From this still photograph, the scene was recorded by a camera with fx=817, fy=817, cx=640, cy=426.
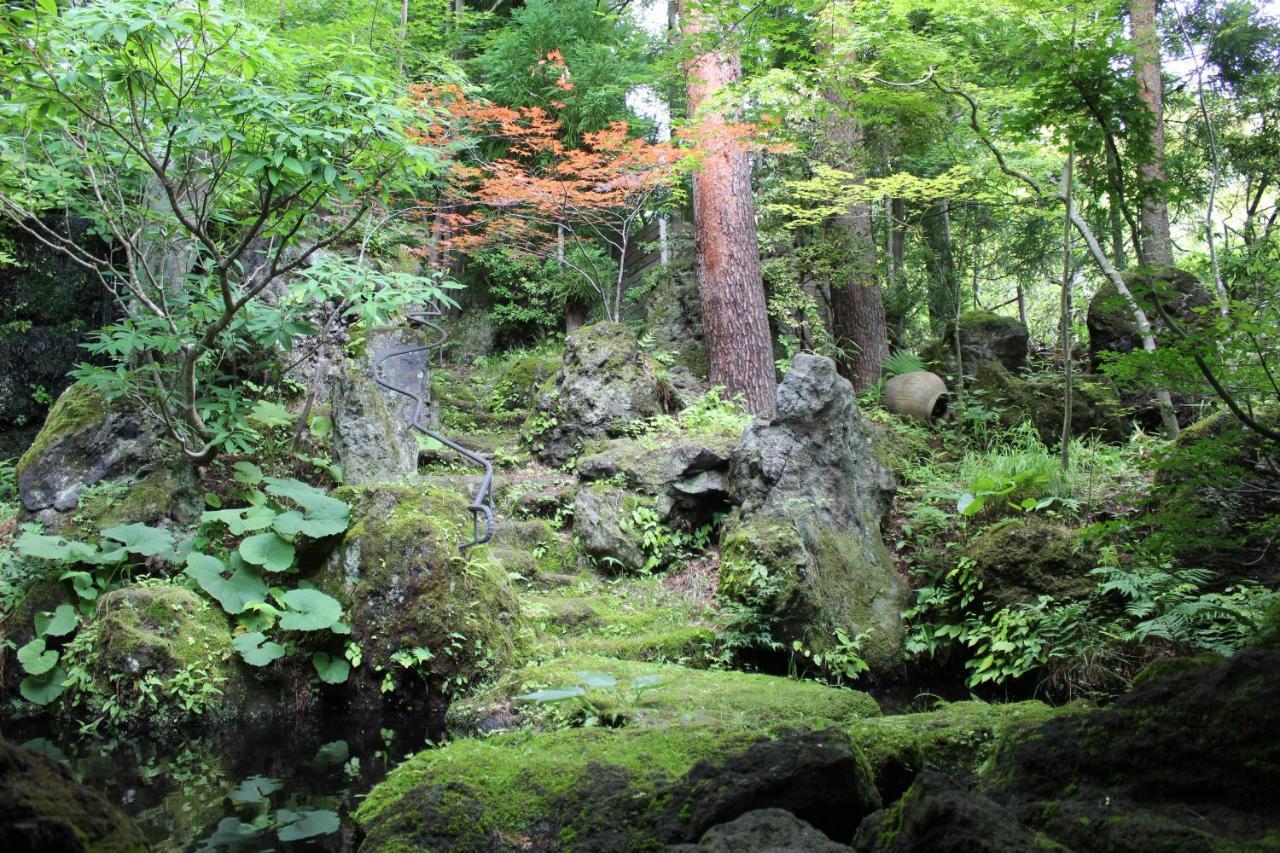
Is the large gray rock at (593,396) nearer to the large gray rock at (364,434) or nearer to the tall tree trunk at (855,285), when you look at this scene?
the large gray rock at (364,434)

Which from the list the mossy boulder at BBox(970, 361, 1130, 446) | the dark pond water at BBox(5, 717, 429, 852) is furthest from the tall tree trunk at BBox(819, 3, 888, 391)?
the dark pond water at BBox(5, 717, 429, 852)

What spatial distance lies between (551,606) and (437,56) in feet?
21.9

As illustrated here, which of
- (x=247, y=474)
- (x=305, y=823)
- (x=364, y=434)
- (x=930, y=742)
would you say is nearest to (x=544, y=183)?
(x=364, y=434)

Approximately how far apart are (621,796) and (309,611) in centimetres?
350

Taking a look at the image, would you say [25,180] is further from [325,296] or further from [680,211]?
[680,211]

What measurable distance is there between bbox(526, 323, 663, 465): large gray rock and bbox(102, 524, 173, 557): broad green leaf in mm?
3770

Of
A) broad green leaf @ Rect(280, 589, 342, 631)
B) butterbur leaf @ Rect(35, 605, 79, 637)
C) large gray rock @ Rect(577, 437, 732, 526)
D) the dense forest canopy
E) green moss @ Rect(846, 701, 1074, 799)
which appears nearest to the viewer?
the dense forest canopy

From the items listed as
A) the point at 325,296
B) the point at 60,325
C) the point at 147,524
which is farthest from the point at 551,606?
the point at 60,325

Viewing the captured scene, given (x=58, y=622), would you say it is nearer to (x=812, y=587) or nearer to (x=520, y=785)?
(x=520, y=785)

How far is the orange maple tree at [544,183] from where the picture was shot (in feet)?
32.3

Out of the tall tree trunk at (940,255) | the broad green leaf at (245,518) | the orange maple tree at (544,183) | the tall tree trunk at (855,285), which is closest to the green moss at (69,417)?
the broad green leaf at (245,518)

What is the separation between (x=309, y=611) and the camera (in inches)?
206

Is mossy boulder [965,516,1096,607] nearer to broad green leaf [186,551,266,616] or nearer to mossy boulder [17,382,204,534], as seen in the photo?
broad green leaf [186,551,266,616]

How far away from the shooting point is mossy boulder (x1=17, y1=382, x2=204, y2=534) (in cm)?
646
